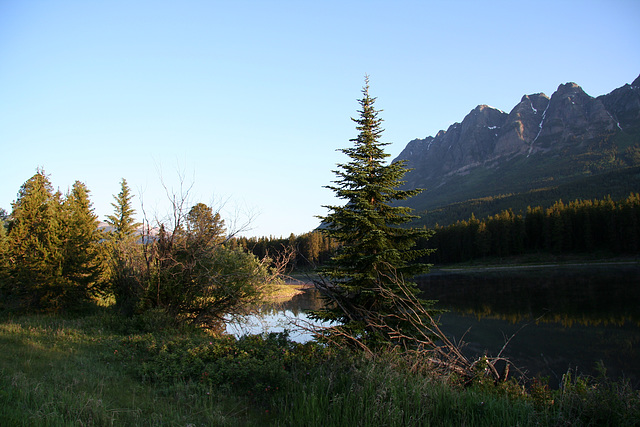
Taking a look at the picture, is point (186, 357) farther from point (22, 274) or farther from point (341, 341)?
point (22, 274)

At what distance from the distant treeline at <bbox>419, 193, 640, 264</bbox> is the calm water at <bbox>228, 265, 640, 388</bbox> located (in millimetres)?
40322

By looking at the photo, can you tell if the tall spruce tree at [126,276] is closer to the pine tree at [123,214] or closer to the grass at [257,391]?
the grass at [257,391]

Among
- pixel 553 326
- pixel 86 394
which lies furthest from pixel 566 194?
pixel 86 394

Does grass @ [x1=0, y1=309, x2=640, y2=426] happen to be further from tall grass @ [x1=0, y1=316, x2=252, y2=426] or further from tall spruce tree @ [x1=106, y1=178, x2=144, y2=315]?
tall spruce tree @ [x1=106, y1=178, x2=144, y2=315]

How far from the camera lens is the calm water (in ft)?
40.8

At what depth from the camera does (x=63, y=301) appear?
15789mm

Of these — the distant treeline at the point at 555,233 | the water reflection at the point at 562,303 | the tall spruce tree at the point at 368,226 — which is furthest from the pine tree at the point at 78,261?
the distant treeline at the point at 555,233

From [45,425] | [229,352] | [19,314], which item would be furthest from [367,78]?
[19,314]

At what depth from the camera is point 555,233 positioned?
70.6m

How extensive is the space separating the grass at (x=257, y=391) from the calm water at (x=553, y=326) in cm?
125

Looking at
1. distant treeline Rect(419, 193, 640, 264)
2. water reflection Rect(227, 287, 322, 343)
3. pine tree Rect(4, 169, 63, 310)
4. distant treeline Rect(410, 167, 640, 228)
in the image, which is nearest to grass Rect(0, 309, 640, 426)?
water reflection Rect(227, 287, 322, 343)

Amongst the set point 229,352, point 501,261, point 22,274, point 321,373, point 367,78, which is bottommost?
point 501,261

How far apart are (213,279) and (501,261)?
76.4 metres

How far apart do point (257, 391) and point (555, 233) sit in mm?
81952
